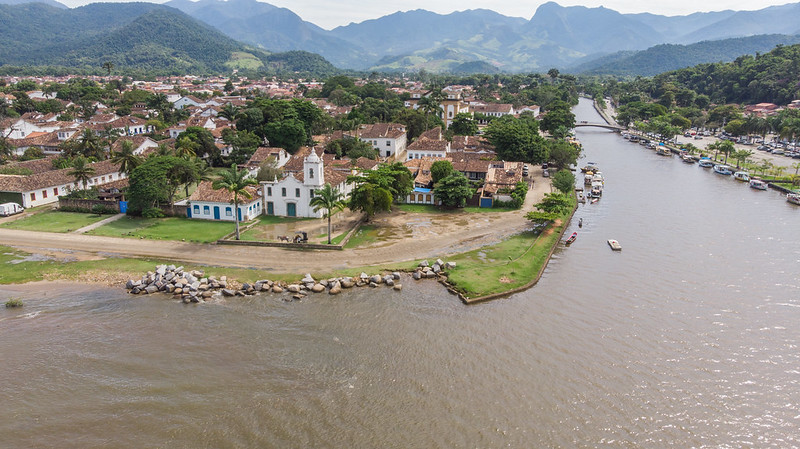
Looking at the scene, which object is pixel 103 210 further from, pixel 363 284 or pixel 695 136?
pixel 695 136

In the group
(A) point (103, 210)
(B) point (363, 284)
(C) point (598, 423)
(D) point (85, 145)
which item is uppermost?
(D) point (85, 145)

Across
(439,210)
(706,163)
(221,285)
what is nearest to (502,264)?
(439,210)

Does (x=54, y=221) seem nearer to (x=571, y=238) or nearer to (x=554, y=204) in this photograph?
(x=554, y=204)

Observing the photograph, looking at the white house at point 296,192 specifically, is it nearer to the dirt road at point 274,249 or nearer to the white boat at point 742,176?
the dirt road at point 274,249

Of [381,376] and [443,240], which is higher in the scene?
[443,240]

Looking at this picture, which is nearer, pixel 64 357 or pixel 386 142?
pixel 64 357

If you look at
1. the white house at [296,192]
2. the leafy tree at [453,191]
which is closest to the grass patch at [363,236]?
the white house at [296,192]

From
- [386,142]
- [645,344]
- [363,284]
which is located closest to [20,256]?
[363,284]

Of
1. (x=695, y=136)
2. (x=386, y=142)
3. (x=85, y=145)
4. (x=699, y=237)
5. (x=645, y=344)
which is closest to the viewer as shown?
(x=645, y=344)
